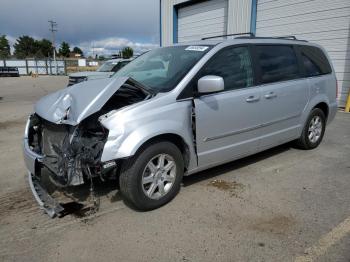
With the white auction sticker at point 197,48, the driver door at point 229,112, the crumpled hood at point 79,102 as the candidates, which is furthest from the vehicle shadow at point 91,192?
the white auction sticker at point 197,48

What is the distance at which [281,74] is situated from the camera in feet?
15.6

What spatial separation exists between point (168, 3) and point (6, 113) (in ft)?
31.2

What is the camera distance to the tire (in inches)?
129

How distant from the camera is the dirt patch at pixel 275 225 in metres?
3.14

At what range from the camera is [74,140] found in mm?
3326

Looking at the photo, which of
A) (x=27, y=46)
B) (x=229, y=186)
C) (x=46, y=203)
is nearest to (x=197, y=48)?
(x=229, y=186)

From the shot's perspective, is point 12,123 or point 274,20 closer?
point 12,123

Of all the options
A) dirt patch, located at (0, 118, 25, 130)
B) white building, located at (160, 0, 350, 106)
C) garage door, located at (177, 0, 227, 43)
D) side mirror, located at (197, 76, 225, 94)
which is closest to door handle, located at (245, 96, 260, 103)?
side mirror, located at (197, 76, 225, 94)

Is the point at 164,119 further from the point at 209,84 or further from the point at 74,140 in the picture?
the point at 74,140

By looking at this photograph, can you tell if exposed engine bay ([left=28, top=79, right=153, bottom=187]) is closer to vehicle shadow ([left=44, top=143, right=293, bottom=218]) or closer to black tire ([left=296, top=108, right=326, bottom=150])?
vehicle shadow ([left=44, top=143, right=293, bottom=218])

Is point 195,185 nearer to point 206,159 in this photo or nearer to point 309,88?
point 206,159

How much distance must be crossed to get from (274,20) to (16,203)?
1046cm

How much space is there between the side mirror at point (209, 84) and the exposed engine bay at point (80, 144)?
57cm

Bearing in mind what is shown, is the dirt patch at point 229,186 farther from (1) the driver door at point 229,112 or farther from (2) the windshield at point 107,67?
(2) the windshield at point 107,67
